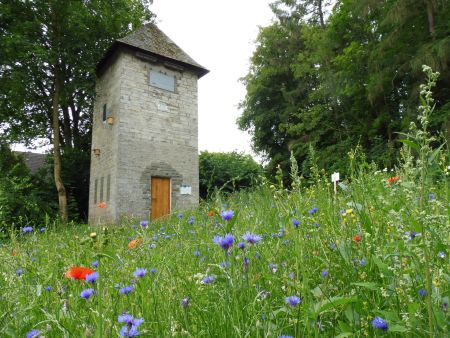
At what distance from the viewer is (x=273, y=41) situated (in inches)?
866

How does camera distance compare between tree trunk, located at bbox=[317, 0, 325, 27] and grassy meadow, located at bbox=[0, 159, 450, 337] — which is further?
tree trunk, located at bbox=[317, 0, 325, 27]

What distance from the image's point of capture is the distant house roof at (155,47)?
15475 mm

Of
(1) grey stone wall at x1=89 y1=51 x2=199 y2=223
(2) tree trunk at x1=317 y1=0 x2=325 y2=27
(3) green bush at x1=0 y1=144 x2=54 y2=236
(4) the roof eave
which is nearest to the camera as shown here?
(3) green bush at x1=0 y1=144 x2=54 y2=236

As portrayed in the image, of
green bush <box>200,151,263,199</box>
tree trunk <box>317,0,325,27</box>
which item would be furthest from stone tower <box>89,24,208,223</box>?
tree trunk <box>317,0,325,27</box>

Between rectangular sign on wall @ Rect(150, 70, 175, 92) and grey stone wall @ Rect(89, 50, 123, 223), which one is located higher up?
rectangular sign on wall @ Rect(150, 70, 175, 92)

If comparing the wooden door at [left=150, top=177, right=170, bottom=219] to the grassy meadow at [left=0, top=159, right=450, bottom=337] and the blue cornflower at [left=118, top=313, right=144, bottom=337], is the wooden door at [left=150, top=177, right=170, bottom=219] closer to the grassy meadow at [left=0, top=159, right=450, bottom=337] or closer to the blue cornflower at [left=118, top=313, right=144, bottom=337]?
the grassy meadow at [left=0, top=159, right=450, bottom=337]

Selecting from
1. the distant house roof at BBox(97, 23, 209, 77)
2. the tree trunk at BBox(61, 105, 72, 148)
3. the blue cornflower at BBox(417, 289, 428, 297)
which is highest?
the distant house roof at BBox(97, 23, 209, 77)

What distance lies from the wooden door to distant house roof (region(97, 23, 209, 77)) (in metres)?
5.57

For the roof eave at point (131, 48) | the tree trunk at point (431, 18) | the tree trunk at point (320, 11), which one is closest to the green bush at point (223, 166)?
the roof eave at point (131, 48)

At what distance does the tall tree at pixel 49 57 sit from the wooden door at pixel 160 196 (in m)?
3.51

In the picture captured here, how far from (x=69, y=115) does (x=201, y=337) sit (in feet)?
72.2

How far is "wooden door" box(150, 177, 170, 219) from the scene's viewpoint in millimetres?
A: 15062

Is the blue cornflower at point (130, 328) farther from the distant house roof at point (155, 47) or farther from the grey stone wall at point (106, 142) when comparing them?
the distant house roof at point (155, 47)

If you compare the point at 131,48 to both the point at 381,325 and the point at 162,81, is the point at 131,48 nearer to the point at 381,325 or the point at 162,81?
the point at 162,81
